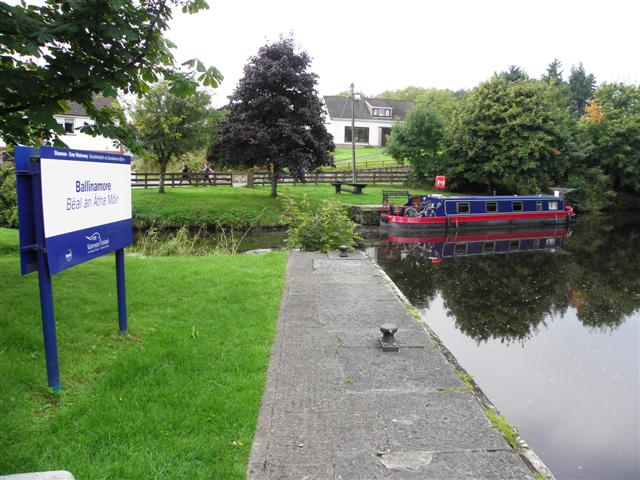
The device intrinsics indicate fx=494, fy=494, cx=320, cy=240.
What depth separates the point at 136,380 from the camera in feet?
14.7

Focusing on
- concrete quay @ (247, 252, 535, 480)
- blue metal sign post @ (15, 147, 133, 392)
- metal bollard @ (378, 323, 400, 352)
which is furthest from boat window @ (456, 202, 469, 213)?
blue metal sign post @ (15, 147, 133, 392)

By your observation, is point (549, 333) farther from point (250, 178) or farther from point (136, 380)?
point (250, 178)

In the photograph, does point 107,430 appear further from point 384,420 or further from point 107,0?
point 107,0

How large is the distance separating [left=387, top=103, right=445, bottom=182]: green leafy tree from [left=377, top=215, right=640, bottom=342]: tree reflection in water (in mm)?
15444

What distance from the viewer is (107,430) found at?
3.63 m

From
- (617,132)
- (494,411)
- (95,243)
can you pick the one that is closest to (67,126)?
(95,243)

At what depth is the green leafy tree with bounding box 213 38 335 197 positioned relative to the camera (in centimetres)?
2334

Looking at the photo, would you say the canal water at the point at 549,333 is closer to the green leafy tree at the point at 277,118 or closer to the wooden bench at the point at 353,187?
the green leafy tree at the point at 277,118

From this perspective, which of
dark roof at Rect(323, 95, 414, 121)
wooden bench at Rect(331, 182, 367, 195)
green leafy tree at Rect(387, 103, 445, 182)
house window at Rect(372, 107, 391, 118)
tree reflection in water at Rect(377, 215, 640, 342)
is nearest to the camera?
tree reflection in water at Rect(377, 215, 640, 342)

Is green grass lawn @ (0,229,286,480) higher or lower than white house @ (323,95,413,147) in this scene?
lower

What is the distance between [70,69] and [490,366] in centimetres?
688

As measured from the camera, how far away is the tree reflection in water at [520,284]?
1003cm

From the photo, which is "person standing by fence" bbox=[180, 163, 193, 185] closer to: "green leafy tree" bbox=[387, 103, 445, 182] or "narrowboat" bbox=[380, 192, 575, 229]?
"narrowboat" bbox=[380, 192, 575, 229]

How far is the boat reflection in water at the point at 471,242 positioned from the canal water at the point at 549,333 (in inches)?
4.6
